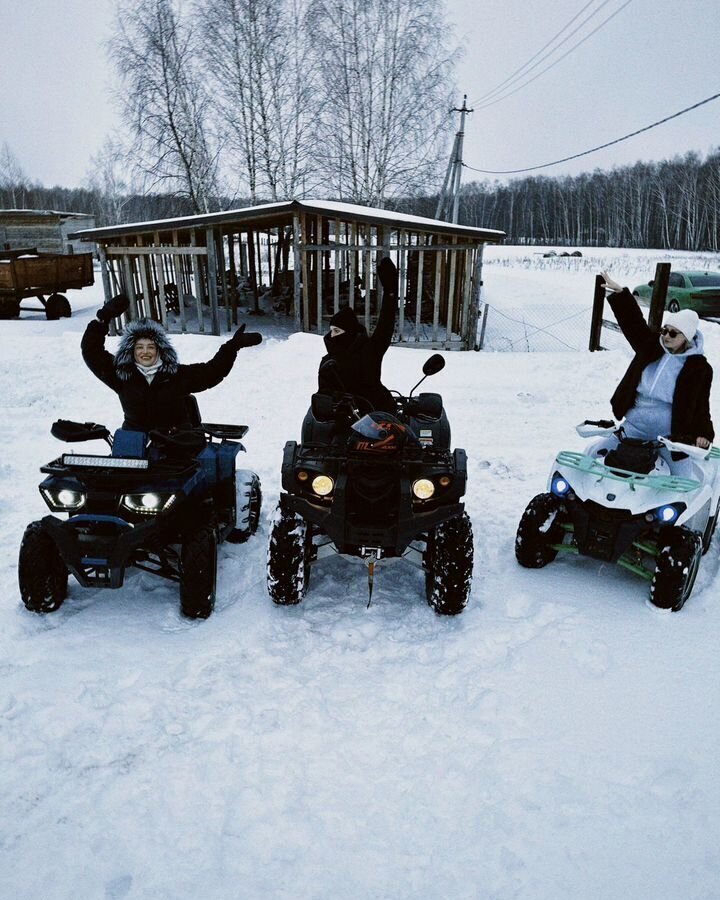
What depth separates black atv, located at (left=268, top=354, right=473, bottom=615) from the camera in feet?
10.9

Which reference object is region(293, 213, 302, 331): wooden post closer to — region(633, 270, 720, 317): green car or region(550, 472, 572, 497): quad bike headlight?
region(550, 472, 572, 497): quad bike headlight

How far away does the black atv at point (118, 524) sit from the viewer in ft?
10.2

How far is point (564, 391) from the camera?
8.49 meters

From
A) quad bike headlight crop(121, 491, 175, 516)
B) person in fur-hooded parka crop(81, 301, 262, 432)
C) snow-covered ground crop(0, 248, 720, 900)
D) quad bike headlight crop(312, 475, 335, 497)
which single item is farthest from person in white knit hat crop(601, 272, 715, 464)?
quad bike headlight crop(121, 491, 175, 516)

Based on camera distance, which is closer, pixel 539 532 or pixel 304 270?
pixel 539 532

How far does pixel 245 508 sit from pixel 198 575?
1.08 metres

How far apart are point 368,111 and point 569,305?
377 inches

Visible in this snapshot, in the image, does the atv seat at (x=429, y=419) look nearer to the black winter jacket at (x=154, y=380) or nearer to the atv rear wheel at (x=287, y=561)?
the atv rear wheel at (x=287, y=561)

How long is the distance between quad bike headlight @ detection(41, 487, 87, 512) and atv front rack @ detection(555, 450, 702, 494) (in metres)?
2.90

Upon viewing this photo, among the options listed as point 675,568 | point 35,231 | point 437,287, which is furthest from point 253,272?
point 35,231

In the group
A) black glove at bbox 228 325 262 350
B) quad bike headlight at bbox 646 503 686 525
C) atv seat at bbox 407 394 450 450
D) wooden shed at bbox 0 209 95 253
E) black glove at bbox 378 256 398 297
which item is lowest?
quad bike headlight at bbox 646 503 686 525

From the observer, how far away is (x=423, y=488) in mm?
3357

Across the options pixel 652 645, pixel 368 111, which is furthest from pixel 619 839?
pixel 368 111

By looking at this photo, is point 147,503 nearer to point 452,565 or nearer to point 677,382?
point 452,565
